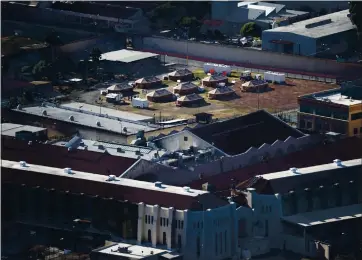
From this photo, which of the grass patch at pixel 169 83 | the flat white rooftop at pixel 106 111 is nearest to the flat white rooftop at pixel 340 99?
the flat white rooftop at pixel 106 111

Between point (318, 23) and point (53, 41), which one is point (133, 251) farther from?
point (318, 23)

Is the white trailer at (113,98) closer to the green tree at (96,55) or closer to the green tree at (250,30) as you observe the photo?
the green tree at (96,55)

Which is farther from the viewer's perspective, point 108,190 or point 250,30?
point 250,30

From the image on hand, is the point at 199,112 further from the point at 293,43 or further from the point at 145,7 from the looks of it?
the point at 145,7

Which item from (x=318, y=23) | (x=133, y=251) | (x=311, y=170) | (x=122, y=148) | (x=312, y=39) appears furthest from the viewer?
(x=318, y=23)

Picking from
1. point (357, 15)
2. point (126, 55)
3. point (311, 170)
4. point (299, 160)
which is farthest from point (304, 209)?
point (357, 15)
